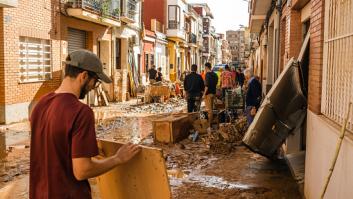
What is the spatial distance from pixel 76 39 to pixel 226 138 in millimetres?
11225

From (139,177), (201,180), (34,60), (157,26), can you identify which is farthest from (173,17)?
(139,177)

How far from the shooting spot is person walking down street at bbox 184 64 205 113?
13.3m

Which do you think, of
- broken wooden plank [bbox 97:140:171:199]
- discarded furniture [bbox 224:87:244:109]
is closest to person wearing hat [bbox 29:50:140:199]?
broken wooden plank [bbox 97:140:171:199]

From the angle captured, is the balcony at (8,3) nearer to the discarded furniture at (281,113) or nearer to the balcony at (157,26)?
the discarded furniture at (281,113)

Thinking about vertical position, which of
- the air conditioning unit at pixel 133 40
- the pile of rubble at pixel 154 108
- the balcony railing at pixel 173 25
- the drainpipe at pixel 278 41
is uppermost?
the balcony railing at pixel 173 25

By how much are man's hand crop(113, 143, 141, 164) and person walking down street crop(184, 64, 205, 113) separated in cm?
1049

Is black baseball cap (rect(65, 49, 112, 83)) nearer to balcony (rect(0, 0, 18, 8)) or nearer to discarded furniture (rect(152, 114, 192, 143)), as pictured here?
discarded furniture (rect(152, 114, 192, 143))

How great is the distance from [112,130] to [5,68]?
12.4 feet

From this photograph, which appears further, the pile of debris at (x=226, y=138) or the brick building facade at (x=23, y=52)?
the brick building facade at (x=23, y=52)

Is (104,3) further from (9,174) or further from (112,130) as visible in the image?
(9,174)

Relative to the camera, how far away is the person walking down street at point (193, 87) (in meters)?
13.3

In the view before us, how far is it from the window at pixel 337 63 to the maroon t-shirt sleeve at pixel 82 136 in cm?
229

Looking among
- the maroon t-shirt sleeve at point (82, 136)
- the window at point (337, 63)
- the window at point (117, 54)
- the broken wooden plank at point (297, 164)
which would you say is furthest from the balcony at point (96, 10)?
the maroon t-shirt sleeve at point (82, 136)

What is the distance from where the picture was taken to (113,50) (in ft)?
74.4
